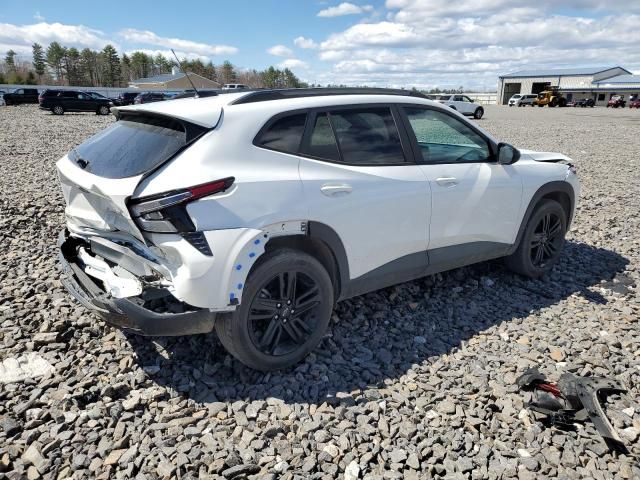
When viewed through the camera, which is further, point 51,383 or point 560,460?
point 51,383

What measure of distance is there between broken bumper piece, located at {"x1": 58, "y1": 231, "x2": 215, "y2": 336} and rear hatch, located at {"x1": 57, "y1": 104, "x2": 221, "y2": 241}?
351 millimetres

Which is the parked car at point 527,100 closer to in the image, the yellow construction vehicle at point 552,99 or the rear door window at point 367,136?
the yellow construction vehicle at point 552,99

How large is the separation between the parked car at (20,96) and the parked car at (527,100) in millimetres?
54493

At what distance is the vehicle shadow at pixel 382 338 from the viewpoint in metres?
3.21

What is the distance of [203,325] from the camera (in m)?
2.88

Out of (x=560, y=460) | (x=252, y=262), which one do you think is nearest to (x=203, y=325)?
(x=252, y=262)

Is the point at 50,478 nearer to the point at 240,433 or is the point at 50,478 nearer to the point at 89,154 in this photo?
the point at 240,433

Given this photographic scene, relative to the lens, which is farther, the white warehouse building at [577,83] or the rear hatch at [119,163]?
the white warehouse building at [577,83]

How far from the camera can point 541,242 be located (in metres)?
4.90

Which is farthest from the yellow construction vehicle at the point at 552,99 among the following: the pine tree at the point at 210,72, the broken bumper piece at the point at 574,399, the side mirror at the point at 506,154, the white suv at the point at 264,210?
the pine tree at the point at 210,72

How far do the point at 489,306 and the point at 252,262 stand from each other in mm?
2487

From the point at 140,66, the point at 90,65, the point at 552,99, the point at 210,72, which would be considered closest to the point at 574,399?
the point at 552,99

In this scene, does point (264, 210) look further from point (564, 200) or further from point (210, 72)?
point (210, 72)

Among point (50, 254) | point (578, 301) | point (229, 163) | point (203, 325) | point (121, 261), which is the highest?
point (229, 163)
